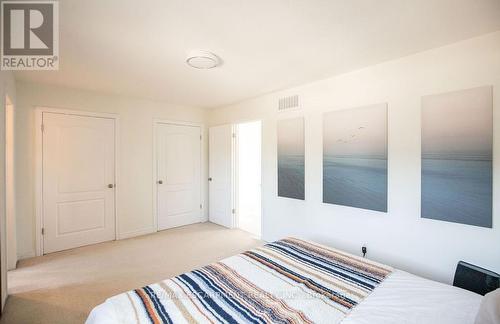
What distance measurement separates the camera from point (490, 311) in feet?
3.20

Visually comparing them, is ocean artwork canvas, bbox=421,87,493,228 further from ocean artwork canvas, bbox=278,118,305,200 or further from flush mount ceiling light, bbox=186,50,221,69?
flush mount ceiling light, bbox=186,50,221,69

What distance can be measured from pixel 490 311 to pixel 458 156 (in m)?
1.46

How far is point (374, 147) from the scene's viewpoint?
2.51 meters

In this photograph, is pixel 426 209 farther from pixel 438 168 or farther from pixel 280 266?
pixel 280 266

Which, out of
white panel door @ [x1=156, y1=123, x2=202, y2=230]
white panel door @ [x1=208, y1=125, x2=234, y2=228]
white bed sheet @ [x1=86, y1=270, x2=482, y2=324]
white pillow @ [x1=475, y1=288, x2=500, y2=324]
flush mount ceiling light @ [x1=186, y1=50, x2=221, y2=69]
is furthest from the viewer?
white panel door @ [x1=208, y1=125, x2=234, y2=228]

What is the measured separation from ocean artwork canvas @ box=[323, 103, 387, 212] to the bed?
0.99 m

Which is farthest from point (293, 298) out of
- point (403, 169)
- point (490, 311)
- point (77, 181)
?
point (77, 181)

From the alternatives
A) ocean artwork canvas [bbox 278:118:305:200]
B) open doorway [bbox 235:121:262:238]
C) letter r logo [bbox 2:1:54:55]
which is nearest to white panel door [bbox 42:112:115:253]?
letter r logo [bbox 2:1:54:55]

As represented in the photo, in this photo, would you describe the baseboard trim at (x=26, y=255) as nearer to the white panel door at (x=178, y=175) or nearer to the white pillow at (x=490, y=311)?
the white panel door at (x=178, y=175)

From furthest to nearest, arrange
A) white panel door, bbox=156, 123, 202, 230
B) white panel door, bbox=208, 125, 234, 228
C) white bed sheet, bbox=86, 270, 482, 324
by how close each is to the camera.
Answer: white panel door, bbox=208, 125, 234, 228, white panel door, bbox=156, 123, 202, 230, white bed sheet, bbox=86, 270, 482, 324

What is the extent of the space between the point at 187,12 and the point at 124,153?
296cm

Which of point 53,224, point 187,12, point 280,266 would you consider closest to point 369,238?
point 280,266

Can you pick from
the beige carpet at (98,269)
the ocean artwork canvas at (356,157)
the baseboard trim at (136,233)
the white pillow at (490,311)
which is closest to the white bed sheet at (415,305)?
the white pillow at (490,311)

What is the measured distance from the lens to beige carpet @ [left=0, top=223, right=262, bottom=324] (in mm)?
2092
